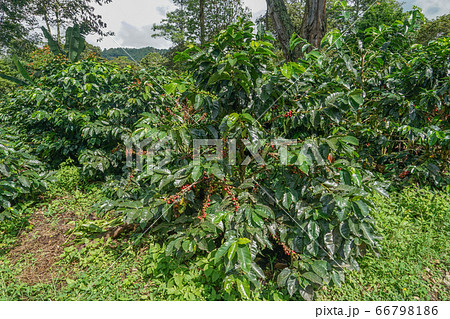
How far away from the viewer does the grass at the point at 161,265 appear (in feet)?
5.81

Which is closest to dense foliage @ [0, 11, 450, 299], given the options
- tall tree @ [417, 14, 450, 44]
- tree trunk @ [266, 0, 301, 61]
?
tree trunk @ [266, 0, 301, 61]

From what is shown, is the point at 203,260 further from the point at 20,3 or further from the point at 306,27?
the point at 20,3

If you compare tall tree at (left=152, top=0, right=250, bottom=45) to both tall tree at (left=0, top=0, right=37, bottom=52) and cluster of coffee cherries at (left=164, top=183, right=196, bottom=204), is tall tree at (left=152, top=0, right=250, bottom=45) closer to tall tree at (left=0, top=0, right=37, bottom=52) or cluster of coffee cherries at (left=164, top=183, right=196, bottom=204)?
tall tree at (left=0, top=0, right=37, bottom=52)

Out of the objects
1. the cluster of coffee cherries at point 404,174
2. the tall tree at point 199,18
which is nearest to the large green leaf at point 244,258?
the cluster of coffee cherries at point 404,174

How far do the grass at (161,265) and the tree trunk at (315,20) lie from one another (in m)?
2.72

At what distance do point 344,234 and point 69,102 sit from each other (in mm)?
3744

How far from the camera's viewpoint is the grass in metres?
1.77

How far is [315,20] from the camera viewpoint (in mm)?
3908

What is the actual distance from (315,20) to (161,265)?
410 centimetres

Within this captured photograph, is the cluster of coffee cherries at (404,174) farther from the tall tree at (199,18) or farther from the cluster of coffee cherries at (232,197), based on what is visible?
the tall tree at (199,18)

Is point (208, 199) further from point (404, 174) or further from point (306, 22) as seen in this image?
point (306, 22)

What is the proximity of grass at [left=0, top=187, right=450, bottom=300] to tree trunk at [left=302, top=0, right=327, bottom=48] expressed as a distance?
2.72 metres

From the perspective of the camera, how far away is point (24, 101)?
13.1 feet
